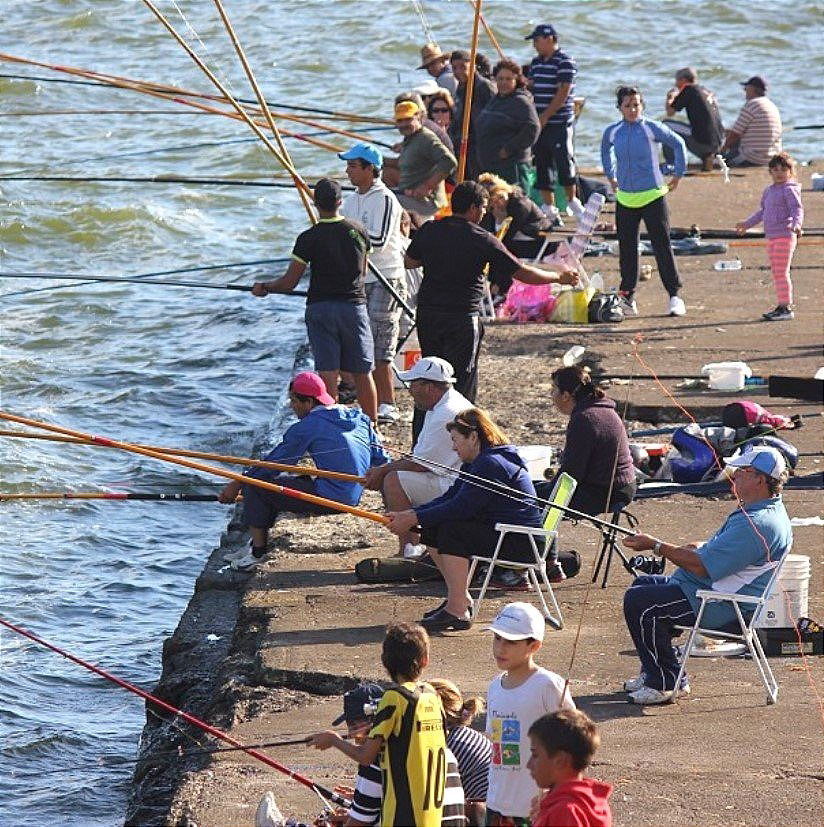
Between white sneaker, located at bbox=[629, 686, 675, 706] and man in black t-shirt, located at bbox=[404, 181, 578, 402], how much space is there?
3035 mm

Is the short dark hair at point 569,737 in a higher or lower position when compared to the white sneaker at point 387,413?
higher

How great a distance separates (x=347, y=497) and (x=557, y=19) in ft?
76.3

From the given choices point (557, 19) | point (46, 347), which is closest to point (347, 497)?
point (46, 347)

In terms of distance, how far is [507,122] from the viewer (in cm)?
1410

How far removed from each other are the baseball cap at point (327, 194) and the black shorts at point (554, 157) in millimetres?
5934

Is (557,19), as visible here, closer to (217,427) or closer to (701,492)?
(217,427)

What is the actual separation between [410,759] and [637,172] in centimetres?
799

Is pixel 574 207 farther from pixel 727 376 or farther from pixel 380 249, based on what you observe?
pixel 380 249

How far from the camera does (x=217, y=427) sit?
13.9 m

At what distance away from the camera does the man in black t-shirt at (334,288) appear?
9898mm

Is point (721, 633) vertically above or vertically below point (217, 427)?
above

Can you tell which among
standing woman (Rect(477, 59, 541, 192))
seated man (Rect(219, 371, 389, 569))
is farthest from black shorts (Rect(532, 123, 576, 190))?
seated man (Rect(219, 371, 389, 569))

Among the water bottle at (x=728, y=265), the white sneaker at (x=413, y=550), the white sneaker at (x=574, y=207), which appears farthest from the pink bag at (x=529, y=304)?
the white sneaker at (x=413, y=550)

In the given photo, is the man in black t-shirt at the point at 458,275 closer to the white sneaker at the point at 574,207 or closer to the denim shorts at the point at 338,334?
the denim shorts at the point at 338,334
